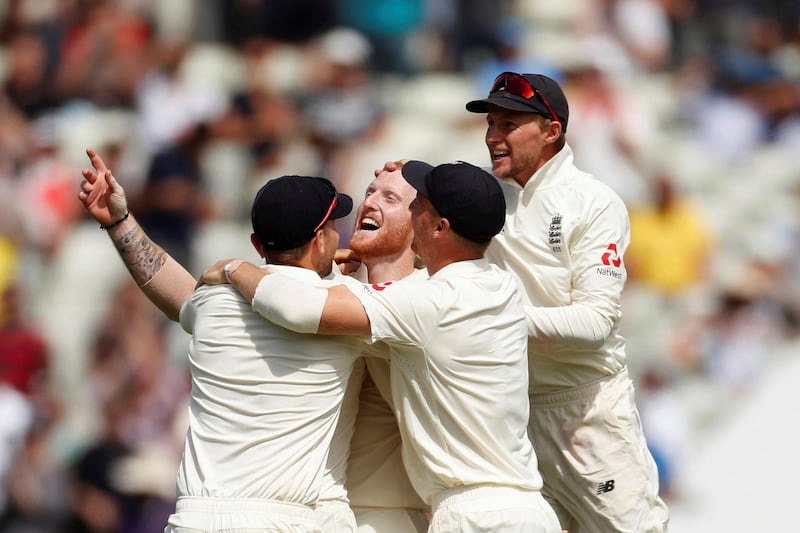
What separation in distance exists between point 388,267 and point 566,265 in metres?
0.68

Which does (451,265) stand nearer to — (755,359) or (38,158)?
(755,359)

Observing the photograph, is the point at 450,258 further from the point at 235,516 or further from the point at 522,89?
the point at 235,516

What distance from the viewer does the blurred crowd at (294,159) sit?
10289 millimetres

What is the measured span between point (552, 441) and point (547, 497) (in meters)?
0.26

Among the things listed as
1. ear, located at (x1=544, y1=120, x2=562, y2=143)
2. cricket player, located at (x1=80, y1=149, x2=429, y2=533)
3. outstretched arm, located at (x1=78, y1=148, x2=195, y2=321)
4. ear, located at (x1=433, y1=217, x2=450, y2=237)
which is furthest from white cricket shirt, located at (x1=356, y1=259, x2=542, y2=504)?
outstretched arm, located at (x1=78, y1=148, x2=195, y2=321)

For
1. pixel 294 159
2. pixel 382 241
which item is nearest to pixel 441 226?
pixel 382 241

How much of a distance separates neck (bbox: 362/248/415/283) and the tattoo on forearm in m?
0.82

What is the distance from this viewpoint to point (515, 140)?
5719mm

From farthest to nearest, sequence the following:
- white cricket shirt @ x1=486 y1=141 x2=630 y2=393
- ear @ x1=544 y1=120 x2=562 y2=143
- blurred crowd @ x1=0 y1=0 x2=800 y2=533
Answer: blurred crowd @ x1=0 y1=0 x2=800 y2=533
ear @ x1=544 y1=120 x2=562 y2=143
white cricket shirt @ x1=486 y1=141 x2=630 y2=393

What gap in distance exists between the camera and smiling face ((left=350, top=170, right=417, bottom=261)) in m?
5.65

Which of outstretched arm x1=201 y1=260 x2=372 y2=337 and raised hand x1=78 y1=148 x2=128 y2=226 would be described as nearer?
outstretched arm x1=201 y1=260 x2=372 y2=337

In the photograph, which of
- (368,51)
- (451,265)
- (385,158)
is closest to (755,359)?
(385,158)

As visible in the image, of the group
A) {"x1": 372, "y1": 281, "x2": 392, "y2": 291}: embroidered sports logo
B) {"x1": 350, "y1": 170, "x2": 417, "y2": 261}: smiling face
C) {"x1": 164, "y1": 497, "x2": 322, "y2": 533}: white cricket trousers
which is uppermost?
{"x1": 350, "y1": 170, "x2": 417, "y2": 261}: smiling face

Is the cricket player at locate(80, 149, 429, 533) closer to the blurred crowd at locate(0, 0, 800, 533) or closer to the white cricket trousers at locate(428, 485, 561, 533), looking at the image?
the white cricket trousers at locate(428, 485, 561, 533)
